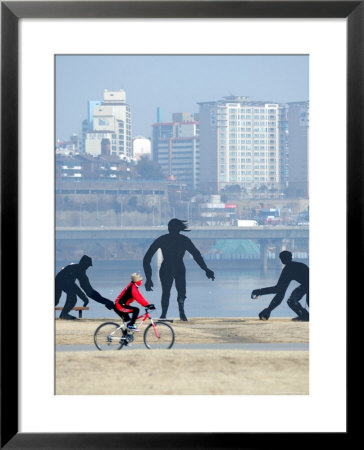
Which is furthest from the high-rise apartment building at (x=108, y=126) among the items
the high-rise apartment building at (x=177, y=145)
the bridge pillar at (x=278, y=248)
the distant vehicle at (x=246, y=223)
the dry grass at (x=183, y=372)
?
the dry grass at (x=183, y=372)

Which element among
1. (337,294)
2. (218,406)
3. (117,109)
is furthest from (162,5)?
(117,109)

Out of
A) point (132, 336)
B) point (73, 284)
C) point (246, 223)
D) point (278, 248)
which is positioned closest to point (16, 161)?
point (132, 336)

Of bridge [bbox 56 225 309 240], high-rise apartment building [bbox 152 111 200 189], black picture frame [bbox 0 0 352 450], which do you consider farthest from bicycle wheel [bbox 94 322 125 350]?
high-rise apartment building [bbox 152 111 200 189]

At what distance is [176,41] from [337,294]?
4.32 feet

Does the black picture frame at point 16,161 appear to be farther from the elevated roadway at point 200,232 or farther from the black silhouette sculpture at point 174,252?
the elevated roadway at point 200,232

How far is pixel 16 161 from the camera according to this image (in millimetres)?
3053

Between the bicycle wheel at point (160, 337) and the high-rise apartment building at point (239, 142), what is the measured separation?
4142cm

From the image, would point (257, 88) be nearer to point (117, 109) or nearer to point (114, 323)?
point (117, 109)

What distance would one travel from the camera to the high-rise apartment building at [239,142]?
50344mm

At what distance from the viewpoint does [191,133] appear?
47.5 m

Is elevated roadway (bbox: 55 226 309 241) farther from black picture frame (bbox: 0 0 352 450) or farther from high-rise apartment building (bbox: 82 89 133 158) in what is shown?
black picture frame (bbox: 0 0 352 450)

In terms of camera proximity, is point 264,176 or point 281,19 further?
point 264,176

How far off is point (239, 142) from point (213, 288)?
50.0 ft

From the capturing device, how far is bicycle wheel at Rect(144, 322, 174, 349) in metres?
6.16
